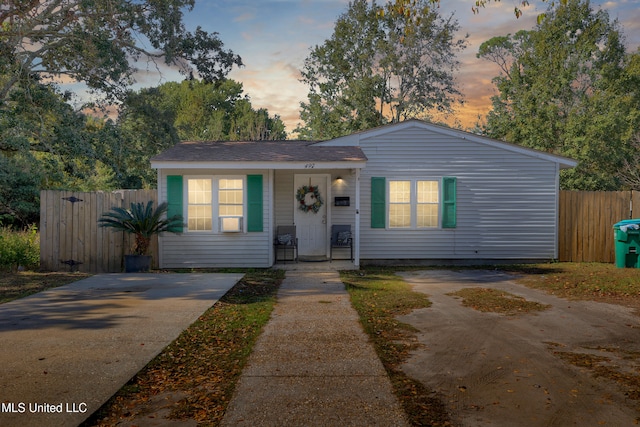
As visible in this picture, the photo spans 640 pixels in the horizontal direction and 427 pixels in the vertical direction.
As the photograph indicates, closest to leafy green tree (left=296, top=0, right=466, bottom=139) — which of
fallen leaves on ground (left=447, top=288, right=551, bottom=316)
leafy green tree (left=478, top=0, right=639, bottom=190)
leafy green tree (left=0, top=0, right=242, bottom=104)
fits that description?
leafy green tree (left=478, top=0, right=639, bottom=190)

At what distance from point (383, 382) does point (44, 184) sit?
1880 cm

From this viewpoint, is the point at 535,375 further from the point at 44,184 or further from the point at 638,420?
the point at 44,184

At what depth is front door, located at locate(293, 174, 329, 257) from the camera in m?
13.6

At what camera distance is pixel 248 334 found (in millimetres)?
6188

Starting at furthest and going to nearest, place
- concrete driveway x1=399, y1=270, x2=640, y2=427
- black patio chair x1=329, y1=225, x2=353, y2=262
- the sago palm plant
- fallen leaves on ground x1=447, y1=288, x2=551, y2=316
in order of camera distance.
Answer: black patio chair x1=329, y1=225, x2=353, y2=262 < the sago palm plant < fallen leaves on ground x1=447, y1=288, x2=551, y2=316 < concrete driveway x1=399, y1=270, x2=640, y2=427

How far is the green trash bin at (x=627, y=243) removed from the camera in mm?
12414

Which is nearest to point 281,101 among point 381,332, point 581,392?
point 381,332

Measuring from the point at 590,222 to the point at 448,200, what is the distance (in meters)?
3.82

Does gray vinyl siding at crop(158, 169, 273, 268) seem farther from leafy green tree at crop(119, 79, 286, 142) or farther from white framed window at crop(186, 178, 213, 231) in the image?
leafy green tree at crop(119, 79, 286, 142)

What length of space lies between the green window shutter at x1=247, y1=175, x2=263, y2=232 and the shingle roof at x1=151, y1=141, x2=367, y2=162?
0.56 meters

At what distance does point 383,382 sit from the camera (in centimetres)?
441

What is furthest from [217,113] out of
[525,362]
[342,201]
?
[525,362]

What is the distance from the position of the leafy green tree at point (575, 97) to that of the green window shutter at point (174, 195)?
18020 mm

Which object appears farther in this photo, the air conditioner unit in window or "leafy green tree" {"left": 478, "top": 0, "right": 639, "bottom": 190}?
"leafy green tree" {"left": 478, "top": 0, "right": 639, "bottom": 190}
